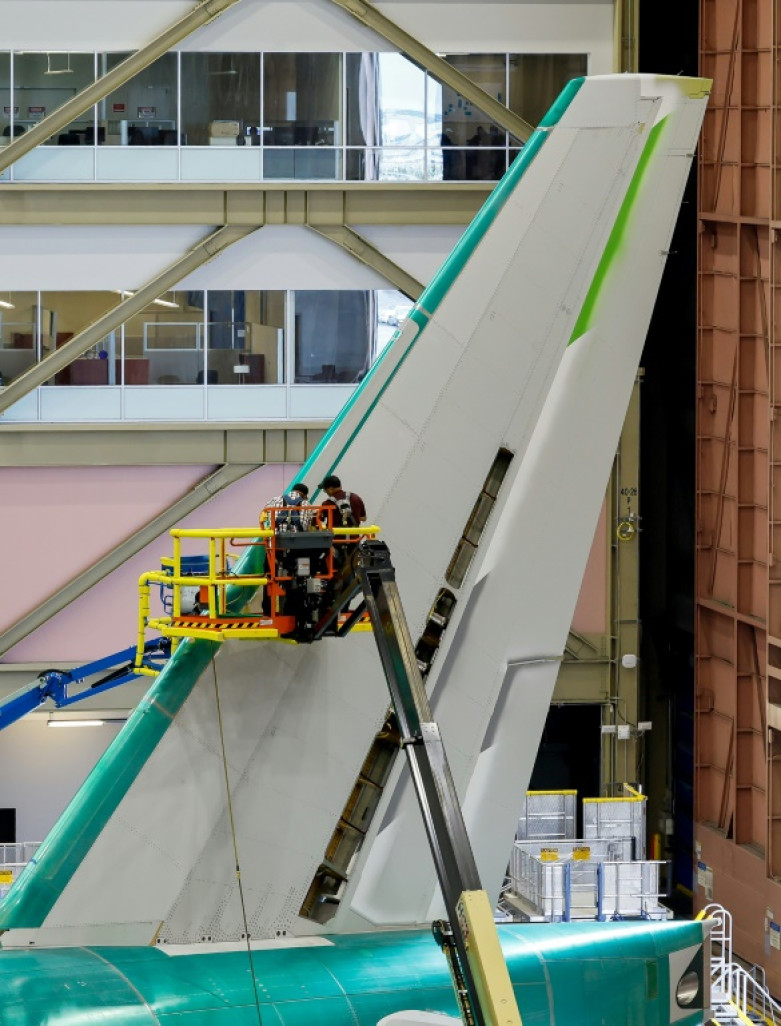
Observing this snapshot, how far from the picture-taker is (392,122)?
31734mm

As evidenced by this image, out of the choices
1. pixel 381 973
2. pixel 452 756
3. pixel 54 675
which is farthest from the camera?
pixel 54 675

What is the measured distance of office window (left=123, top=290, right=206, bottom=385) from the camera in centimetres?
3150

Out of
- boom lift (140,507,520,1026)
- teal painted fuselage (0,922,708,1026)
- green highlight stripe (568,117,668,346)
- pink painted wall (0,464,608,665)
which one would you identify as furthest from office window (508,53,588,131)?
teal painted fuselage (0,922,708,1026)

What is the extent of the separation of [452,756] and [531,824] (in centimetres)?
2124

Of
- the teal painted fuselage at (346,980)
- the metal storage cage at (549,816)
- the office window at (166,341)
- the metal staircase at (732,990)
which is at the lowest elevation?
the metal staircase at (732,990)

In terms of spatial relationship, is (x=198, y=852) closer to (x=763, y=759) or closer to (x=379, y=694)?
(x=379, y=694)

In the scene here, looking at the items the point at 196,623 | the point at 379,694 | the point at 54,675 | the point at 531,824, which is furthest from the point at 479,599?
the point at 531,824

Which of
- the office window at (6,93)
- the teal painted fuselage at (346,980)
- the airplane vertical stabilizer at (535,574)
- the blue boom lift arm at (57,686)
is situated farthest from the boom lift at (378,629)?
the office window at (6,93)

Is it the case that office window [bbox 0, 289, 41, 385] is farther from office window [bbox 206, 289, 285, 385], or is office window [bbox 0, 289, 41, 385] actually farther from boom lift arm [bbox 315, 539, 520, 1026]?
boom lift arm [bbox 315, 539, 520, 1026]

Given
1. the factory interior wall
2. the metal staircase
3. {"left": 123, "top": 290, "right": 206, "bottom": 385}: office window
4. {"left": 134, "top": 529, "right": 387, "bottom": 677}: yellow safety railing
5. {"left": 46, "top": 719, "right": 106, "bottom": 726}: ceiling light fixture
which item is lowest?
the metal staircase

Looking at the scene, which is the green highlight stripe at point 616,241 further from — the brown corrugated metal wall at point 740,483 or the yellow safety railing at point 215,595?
the brown corrugated metal wall at point 740,483

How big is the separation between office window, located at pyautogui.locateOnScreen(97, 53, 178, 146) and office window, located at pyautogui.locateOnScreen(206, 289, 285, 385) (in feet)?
11.5

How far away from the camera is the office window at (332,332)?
3188 cm

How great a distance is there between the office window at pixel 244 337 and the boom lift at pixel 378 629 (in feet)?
69.3
